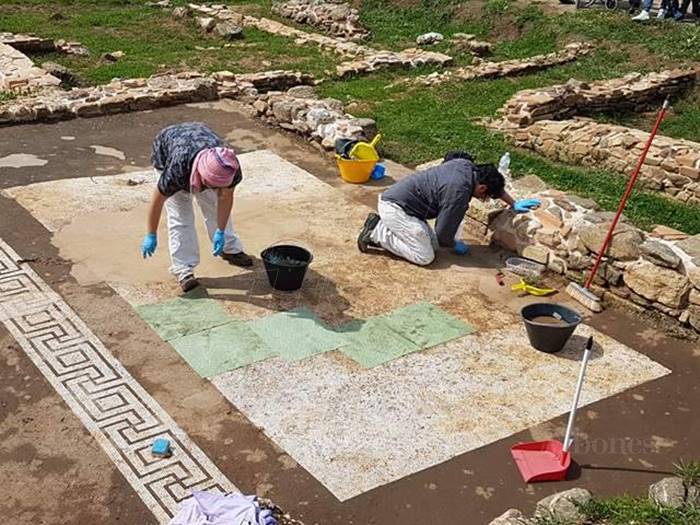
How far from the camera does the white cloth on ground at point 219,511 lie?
4367 millimetres

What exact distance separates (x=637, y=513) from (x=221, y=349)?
3130 millimetres

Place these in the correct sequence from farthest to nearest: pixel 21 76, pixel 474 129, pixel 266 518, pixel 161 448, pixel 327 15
Result: 1. pixel 327 15
2. pixel 21 76
3. pixel 474 129
4. pixel 161 448
5. pixel 266 518

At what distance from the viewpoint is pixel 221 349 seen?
21.4 ft

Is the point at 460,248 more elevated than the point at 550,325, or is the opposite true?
the point at 550,325

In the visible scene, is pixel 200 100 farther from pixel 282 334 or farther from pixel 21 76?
pixel 282 334

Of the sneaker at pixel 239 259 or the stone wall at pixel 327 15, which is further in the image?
the stone wall at pixel 327 15

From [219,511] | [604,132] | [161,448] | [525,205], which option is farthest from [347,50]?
[219,511]

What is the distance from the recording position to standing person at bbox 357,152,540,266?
7.66 m

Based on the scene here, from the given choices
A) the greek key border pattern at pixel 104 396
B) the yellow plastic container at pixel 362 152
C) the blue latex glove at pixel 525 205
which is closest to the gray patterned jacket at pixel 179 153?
the greek key border pattern at pixel 104 396

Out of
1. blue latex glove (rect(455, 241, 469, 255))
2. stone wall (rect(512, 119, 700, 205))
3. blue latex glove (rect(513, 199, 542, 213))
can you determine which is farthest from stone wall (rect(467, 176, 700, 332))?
stone wall (rect(512, 119, 700, 205))

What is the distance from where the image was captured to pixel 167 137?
706 cm

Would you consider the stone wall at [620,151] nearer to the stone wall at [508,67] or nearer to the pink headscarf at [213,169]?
the stone wall at [508,67]

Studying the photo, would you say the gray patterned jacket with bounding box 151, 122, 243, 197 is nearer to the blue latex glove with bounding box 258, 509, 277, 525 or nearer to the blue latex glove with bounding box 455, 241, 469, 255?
the blue latex glove with bounding box 455, 241, 469, 255

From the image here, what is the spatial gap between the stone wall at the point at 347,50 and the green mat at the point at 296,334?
912cm
